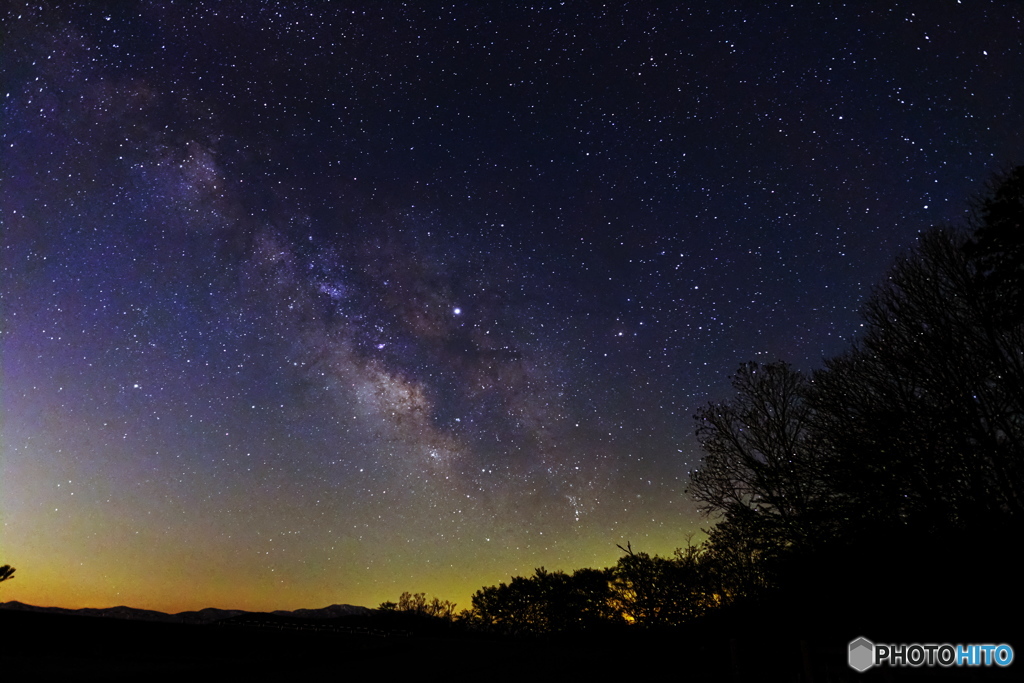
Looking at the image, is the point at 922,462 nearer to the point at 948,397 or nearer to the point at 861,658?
the point at 948,397

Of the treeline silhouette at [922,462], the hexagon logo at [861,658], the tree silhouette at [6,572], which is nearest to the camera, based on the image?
the hexagon logo at [861,658]

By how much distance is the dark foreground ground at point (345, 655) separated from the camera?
43.3ft

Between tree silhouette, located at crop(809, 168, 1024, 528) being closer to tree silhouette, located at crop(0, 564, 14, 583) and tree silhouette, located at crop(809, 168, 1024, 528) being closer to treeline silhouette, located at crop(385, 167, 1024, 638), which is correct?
treeline silhouette, located at crop(385, 167, 1024, 638)

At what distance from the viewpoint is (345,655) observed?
2214 centimetres

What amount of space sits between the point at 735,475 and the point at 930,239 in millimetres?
9123

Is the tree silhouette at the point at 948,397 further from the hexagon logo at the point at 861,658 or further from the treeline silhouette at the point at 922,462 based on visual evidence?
the hexagon logo at the point at 861,658

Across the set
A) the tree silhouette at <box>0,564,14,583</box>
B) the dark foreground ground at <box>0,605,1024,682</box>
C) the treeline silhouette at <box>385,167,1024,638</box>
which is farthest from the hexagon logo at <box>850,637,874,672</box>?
the tree silhouette at <box>0,564,14,583</box>

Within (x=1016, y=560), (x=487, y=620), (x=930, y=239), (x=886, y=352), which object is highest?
(x=930, y=239)

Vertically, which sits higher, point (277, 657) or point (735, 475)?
point (735, 475)

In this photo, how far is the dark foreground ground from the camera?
1320 cm

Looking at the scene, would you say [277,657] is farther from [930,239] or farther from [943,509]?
[930,239]

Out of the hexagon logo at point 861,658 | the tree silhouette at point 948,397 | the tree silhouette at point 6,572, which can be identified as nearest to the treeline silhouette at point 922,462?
the tree silhouette at point 948,397

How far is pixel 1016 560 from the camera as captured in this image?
9.98 m

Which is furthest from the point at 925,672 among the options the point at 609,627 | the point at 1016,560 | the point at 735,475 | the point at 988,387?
the point at 609,627
